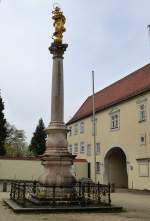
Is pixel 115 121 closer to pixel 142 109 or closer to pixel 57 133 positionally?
pixel 142 109

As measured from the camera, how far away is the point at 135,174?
122 ft

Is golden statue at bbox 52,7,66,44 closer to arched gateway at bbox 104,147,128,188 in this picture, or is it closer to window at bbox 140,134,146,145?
window at bbox 140,134,146,145

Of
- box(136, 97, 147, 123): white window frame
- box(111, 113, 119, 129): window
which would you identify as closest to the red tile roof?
box(136, 97, 147, 123): white window frame

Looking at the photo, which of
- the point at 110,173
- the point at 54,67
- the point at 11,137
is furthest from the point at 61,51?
the point at 11,137

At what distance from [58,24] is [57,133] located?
5.50 meters

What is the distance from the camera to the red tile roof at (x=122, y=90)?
127 ft

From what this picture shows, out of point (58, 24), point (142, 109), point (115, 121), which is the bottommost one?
point (115, 121)

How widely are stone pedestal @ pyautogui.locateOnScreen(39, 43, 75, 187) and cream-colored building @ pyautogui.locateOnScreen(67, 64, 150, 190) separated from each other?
16.7 meters

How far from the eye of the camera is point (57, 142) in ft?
62.3

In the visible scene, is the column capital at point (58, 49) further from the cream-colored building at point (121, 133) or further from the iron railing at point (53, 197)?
the cream-colored building at point (121, 133)

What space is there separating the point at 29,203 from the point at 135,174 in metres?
21.3

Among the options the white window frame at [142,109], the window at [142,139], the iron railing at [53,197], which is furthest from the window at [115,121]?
the iron railing at [53,197]

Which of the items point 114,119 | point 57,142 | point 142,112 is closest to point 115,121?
point 114,119

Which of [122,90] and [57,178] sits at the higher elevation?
[122,90]
